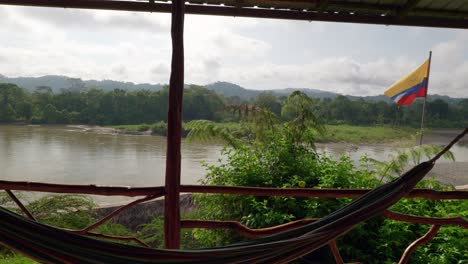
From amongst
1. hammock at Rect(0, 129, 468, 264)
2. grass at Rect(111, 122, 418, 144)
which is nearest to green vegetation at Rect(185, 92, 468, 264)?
hammock at Rect(0, 129, 468, 264)

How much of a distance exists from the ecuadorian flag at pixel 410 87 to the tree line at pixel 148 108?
5.42ft

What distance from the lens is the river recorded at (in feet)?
27.8

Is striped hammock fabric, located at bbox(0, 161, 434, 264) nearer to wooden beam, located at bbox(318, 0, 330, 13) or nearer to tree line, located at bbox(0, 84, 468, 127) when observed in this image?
wooden beam, located at bbox(318, 0, 330, 13)

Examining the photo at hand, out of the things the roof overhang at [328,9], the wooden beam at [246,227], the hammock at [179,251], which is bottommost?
the wooden beam at [246,227]

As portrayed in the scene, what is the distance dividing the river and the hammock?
19.5 feet

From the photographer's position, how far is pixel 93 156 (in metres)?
10.7

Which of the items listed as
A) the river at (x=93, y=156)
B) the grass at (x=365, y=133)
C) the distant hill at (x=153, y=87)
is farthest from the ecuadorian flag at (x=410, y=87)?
the grass at (x=365, y=133)

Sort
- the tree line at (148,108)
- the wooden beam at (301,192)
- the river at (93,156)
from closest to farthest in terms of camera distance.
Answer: the wooden beam at (301,192), the tree line at (148,108), the river at (93,156)

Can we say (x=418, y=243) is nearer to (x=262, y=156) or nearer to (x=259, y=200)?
(x=259, y=200)

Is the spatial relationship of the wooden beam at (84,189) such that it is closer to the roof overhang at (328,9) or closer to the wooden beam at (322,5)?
the roof overhang at (328,9)

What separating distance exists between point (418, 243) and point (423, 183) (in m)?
2.45

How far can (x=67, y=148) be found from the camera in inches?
463

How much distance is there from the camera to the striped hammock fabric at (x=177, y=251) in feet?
2.32

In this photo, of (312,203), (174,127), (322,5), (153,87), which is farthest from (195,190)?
(153,87)
